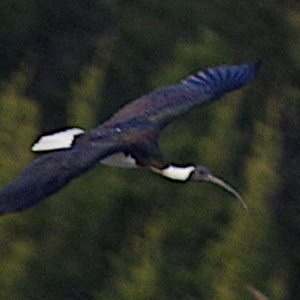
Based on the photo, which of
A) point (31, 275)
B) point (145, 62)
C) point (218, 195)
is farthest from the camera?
point (145, 62)

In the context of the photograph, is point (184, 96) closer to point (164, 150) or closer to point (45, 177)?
point (45, 177)

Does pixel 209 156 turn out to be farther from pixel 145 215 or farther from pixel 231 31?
pixel 231 31

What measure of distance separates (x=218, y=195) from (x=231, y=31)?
3.73 feet

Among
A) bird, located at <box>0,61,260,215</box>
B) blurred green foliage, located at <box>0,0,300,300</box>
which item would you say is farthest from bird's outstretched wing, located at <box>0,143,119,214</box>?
blurred green foliage, located at <box>0,0,300,300</box>

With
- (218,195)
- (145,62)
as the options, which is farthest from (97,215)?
(145,62)

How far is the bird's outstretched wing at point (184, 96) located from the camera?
539 cm

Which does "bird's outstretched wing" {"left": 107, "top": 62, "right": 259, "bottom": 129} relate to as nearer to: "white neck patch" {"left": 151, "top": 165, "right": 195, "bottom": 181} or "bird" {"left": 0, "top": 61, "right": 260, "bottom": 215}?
"bird" {"left": 0, "top": 61, "right": 260, "bottom": 215}

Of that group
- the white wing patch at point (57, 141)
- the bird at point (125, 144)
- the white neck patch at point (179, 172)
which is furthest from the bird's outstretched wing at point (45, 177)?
the white neck patch at point (179, 172)

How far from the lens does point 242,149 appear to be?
24.1 ft

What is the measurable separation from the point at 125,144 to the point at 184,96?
443 millimetres

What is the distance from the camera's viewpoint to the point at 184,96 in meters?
5.47

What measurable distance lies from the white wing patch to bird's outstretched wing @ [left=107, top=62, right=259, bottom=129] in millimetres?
286

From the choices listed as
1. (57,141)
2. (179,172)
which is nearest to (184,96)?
(179,172)

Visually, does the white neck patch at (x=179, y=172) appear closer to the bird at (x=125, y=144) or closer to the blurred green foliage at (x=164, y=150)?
the bird at (x=125, y=144)
